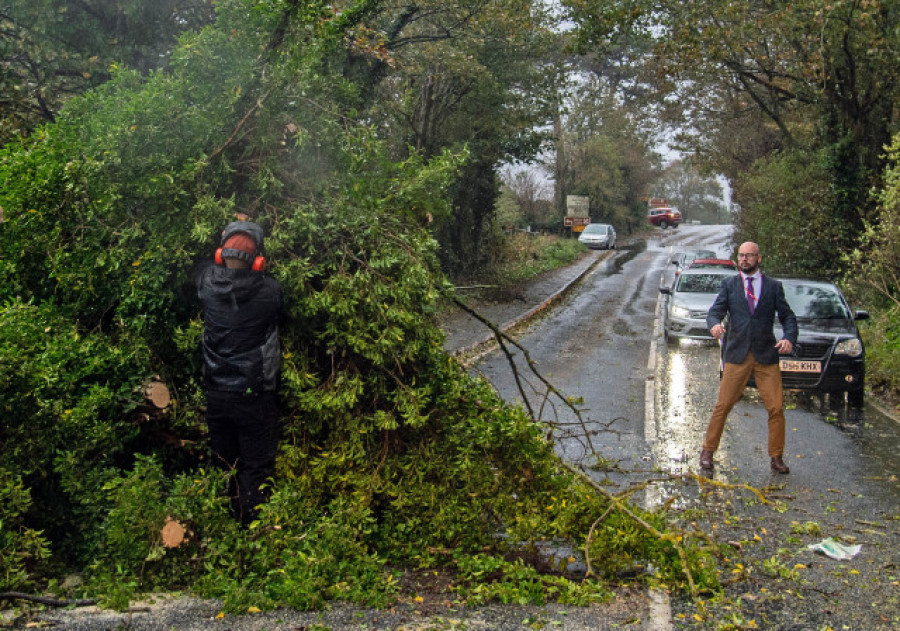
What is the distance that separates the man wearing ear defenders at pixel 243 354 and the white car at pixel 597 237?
1701 inches

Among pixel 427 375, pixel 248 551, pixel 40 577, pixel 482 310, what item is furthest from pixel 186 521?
pixel 482 310

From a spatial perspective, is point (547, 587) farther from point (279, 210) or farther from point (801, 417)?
point (801, 417)

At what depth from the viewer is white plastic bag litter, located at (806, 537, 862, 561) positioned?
17.4 ft

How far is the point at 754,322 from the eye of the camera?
24.5 feet

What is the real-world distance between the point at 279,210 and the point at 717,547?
366 cm

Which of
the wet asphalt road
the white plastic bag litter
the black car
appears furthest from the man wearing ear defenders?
the black car

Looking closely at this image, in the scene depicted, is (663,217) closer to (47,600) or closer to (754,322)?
(754,322)

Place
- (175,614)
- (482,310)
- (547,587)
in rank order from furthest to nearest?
(482,310)
(547,587)
(175,614)

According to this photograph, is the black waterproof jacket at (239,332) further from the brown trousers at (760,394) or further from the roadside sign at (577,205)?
Answer: the roadside sign at (577,205)

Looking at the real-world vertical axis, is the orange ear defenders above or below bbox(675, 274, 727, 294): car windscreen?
above

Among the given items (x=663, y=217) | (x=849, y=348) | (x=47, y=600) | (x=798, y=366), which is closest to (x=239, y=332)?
(x=47, y=600)

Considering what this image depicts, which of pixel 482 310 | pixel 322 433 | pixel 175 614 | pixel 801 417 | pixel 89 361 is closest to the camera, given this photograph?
pixel 175 614

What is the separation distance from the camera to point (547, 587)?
454cm

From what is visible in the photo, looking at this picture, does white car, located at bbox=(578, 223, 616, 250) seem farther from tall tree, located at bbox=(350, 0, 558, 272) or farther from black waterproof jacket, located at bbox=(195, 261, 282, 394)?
black waterproof jacket, located at bbox=(195, 261, 282, 394)
